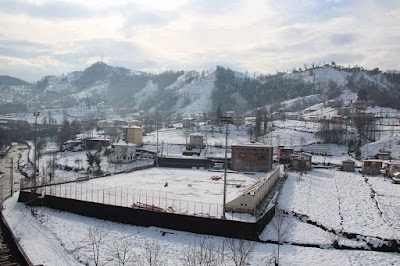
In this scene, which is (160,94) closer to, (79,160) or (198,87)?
(198,87)

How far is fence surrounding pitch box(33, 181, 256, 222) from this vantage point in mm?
23984

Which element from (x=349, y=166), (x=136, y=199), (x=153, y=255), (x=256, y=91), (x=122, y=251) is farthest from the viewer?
(x=256, y=91)

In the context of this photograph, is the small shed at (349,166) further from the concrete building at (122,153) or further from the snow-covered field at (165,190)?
the concrete building at (122,153)

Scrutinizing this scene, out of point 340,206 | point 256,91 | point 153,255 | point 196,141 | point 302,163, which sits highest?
point 256,91

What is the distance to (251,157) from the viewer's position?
45312mm

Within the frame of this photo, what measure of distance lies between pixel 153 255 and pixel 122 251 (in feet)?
5.69

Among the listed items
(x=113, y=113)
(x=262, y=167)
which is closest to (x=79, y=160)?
(x=262, y=167)

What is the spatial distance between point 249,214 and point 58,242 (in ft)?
38.0

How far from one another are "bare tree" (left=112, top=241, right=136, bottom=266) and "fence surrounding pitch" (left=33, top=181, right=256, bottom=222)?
159 inches

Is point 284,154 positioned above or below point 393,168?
above

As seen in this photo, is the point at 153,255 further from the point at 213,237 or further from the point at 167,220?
the point at 167,220

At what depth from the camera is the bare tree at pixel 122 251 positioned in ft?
58.1

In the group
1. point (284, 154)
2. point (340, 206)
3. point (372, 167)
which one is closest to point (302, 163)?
point (284, 154)

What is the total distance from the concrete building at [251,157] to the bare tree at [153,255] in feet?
87.1
